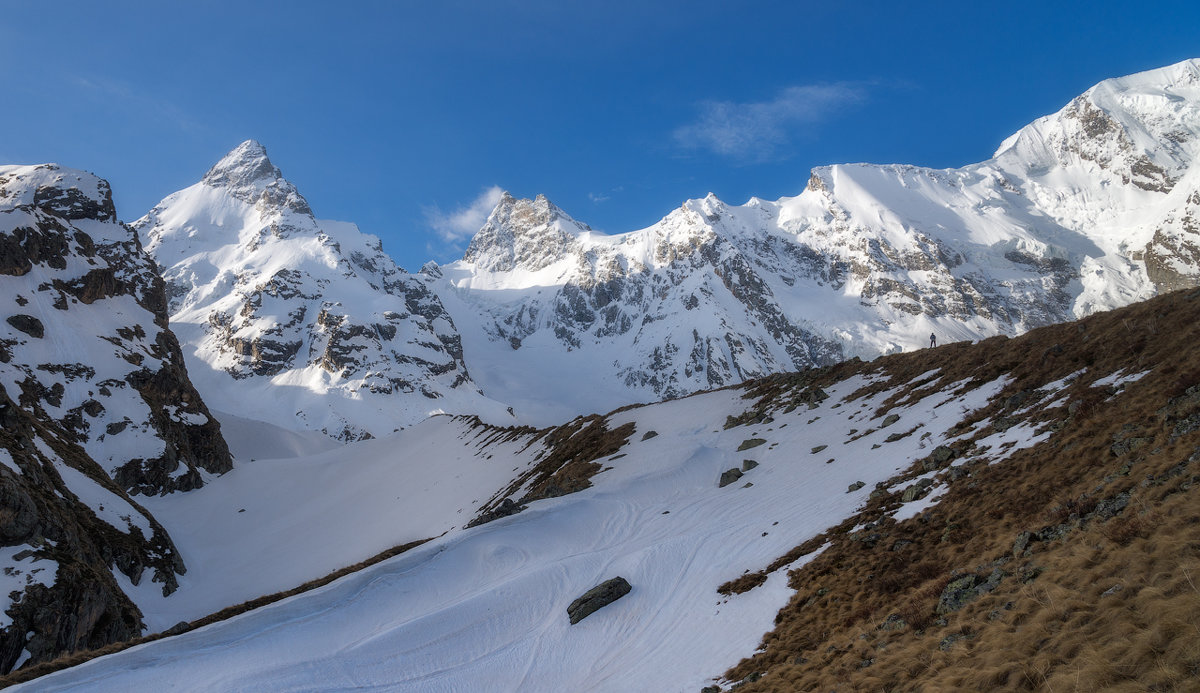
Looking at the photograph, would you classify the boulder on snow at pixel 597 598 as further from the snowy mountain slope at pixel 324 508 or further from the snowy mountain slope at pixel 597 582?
the snowy mountain slope at pixel 324 508

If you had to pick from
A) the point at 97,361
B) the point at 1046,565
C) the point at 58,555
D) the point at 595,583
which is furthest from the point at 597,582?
the point at 97,361

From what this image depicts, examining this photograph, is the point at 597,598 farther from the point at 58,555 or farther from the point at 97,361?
the point at 97,361

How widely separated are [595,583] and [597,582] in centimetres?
8

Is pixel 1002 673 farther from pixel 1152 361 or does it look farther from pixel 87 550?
pixel 87 550

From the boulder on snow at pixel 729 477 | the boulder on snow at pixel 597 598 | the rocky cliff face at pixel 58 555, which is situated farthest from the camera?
the boulder on snow at pixel 729 477

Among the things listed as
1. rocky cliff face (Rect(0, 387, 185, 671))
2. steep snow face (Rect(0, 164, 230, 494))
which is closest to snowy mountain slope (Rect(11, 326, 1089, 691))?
rocky cliff face (Rect(0, 387, 185, 671))

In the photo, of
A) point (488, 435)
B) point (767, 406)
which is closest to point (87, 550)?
point (488, 435)

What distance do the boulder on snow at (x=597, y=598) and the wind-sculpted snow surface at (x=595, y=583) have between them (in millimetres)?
271

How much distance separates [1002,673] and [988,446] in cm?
1289

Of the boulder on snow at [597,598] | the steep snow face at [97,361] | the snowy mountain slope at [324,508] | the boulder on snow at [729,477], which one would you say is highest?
the steep snow face at [97,361]

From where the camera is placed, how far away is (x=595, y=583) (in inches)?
843

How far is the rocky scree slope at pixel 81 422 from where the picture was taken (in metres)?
32.1

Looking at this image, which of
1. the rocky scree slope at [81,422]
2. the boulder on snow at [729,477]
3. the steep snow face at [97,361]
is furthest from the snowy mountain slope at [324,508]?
the boulder on snow at [729,477]

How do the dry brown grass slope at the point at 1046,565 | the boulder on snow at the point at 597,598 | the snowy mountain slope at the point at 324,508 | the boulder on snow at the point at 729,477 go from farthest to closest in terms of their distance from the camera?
the snowy mountain slope at the point at 324,508 < the boulder on snow at the point at 729,477 < the boulder on snow at the point at 597,598 < the dry brown grass slope at the point at 1046,565
